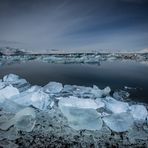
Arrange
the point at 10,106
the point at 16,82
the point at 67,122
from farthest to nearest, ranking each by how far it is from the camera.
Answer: the point at 16,82, the point at 10,106, the point at 67,122

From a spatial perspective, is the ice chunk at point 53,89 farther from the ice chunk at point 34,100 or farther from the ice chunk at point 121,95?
the ice chunk at point 121,95

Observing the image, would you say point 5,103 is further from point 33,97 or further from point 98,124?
point 98,124

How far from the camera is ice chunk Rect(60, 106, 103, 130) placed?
7.48ft

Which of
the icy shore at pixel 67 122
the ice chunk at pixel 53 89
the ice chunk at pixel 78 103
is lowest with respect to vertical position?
the icy shore at pixel 67 122

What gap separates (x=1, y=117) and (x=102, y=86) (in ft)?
8.06

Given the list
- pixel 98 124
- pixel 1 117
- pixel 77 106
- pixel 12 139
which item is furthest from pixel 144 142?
pixel 1 117

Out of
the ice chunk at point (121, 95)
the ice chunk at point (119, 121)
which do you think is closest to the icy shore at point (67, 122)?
the ice chunk at point (119, 121)

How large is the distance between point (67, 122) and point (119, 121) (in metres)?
0.60

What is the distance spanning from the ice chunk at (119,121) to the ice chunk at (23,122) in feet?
2.78

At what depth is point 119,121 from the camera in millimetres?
2369

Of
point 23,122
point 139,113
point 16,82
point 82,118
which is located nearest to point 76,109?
point 82,118

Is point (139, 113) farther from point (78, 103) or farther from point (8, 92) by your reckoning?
point (8, 92)

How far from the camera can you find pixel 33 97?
2.84 meters

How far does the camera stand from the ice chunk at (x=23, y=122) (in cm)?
221
